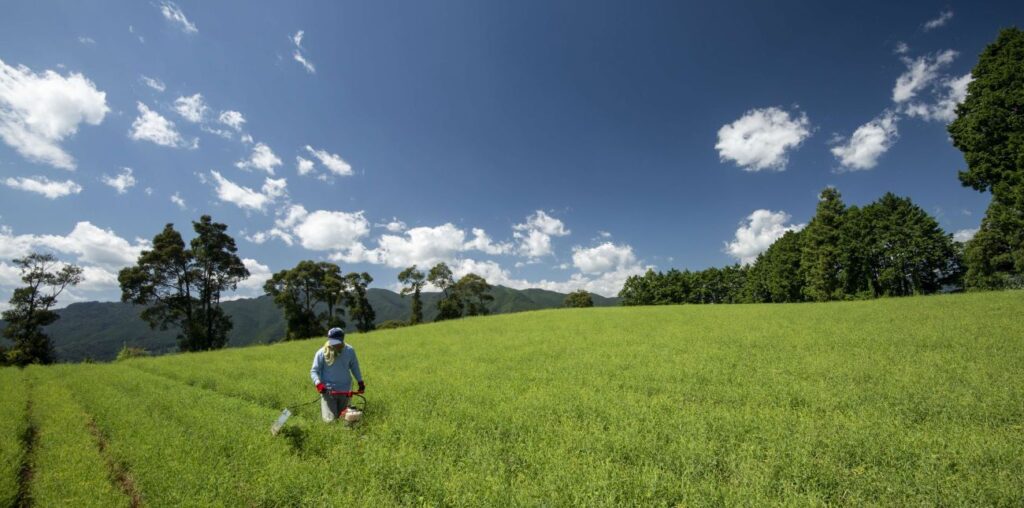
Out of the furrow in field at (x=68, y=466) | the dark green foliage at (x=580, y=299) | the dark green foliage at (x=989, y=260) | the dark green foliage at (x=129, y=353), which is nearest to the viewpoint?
the furrow in field at (x=68, y=466)

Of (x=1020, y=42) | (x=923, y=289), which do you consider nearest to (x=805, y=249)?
(x=923, y=289)

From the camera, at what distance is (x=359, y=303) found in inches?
2343

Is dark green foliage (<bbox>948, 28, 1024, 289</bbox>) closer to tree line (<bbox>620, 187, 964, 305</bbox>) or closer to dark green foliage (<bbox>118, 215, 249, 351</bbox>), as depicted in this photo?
tree line (<bbox>620, 187, 964, 305</bbox>)

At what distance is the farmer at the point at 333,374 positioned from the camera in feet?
30.5

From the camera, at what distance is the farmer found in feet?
30.5

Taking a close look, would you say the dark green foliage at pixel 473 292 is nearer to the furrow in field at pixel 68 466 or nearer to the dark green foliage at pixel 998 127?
the furrow in field at pixel 68 466

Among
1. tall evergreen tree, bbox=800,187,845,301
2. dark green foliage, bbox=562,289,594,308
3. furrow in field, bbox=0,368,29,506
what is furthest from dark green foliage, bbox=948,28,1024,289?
dark green foliage, bbox=562,289,594,308

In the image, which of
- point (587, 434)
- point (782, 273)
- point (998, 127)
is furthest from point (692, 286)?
point (587, 434)

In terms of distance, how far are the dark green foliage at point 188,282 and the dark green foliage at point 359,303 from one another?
15.2 meters

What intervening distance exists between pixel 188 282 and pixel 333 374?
51.0m

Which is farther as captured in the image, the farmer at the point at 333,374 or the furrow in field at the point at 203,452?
the farmer at the point at 333,374

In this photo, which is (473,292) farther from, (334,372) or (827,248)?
(334,372)

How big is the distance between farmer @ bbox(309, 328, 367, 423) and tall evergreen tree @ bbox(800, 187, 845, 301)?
2505 inches

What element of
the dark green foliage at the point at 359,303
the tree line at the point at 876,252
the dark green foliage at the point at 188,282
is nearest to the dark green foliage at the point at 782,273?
the tree line at the point at 876,252
